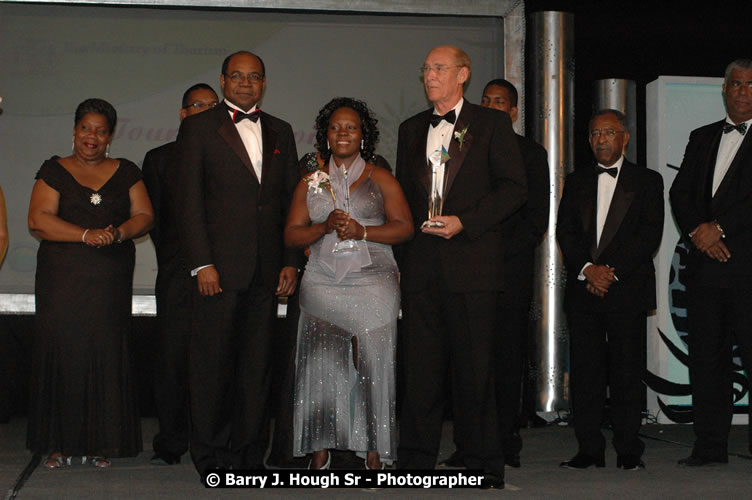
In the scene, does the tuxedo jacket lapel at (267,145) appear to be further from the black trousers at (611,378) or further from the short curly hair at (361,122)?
the black trousers at (611,378)

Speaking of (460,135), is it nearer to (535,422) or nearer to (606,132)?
(606,132)

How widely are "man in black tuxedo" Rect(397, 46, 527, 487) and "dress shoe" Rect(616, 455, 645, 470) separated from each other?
100cm

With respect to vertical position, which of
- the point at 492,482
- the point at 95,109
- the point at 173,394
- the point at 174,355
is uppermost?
the point at 95,109

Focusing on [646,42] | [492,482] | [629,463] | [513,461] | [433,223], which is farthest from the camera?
[646,42]

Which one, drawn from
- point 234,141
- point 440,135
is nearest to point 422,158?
point 440,135

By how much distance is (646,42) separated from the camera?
7070mm

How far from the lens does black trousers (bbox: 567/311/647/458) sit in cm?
484

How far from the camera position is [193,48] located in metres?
6.82

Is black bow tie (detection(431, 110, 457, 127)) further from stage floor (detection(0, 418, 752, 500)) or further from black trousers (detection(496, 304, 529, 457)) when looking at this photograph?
stage floor (detection(0, 418, 752, 500))

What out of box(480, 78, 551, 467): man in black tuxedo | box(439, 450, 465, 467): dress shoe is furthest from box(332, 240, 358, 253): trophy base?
box(439, 450, 465, 467): dress shoe

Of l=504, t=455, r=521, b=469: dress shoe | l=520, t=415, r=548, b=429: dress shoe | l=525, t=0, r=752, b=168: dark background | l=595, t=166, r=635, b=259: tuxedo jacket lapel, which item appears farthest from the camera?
l=525, t=0, r=752, b=168: dark background

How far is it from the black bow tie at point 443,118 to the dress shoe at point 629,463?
1.94 meters

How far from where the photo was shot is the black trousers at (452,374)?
13.4ft

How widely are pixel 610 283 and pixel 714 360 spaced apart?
74 cm
